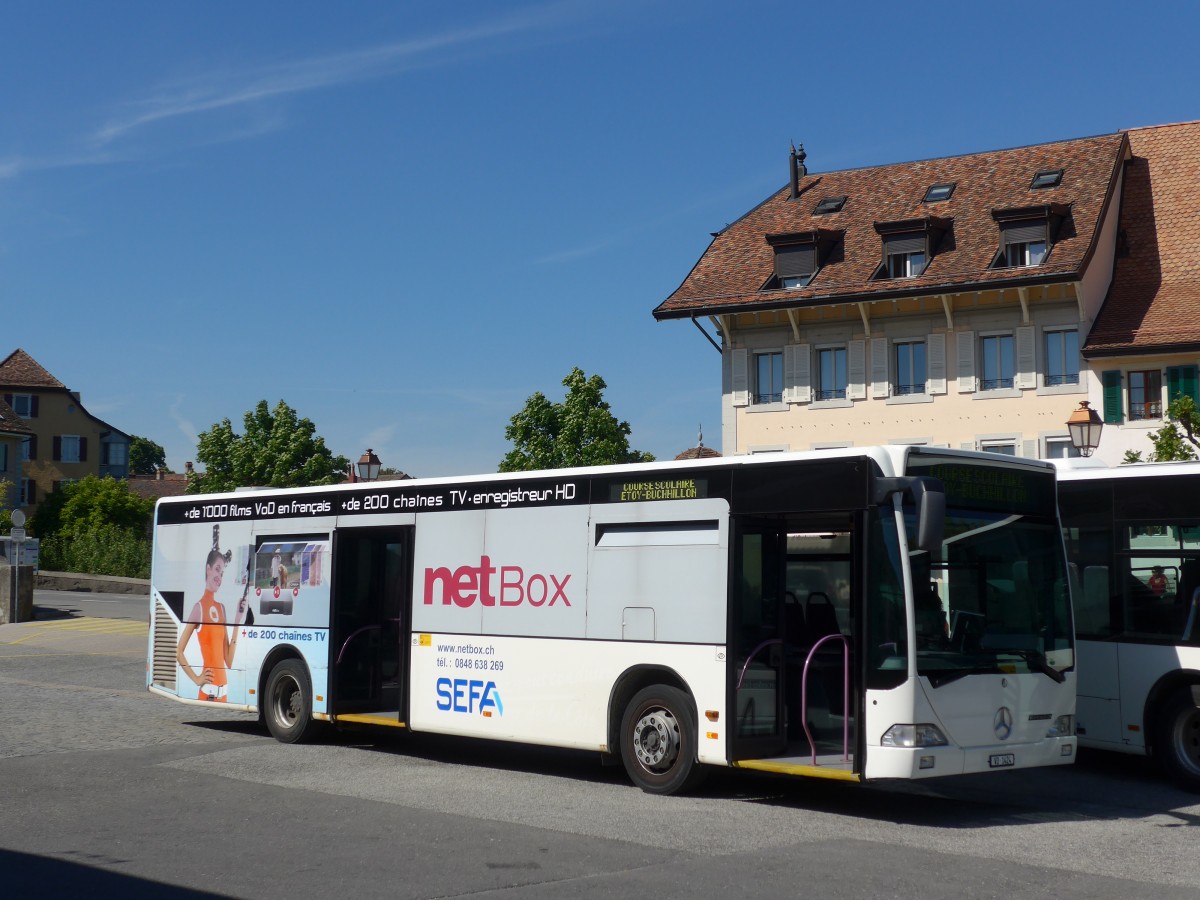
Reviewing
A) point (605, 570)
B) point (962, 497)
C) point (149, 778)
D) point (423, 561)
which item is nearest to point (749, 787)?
point (605, 570)

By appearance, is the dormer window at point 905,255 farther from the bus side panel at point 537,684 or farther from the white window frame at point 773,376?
the bus side panel at point 537,684

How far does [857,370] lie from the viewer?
42031 mm

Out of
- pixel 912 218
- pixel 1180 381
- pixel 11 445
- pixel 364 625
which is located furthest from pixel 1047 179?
pixel 11 445

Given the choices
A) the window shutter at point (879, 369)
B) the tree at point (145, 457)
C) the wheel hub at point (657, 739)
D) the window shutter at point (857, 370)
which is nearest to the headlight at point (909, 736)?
the wheel hub at point (657, 739)

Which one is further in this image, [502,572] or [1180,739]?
[502,572]

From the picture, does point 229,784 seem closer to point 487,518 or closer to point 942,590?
point 487,518

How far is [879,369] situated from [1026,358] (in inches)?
159

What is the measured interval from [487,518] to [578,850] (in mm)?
5166

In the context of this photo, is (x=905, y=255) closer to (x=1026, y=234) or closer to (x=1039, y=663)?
(x=1026, y=234)

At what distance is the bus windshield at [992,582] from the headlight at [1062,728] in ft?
1.04

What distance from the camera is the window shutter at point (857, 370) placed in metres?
42.0

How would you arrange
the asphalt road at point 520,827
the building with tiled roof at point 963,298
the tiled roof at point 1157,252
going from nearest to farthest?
the asphalt road at point 520,827 < the tiled roof at point 1157,252 < the building with tiled roof at point 963,298

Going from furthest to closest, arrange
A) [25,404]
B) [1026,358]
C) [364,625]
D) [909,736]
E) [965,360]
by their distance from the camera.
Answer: [25,404], [965,360], [1026,358], [364,625], [909,736]

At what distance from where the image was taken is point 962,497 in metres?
11.2
